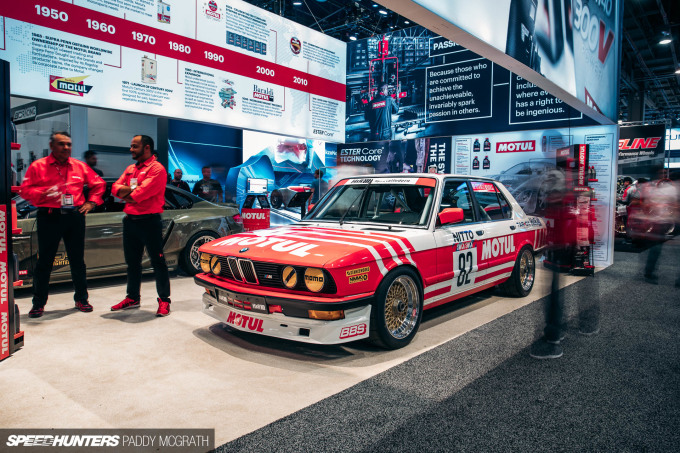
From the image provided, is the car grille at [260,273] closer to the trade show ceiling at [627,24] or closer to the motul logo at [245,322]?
the motul logo at [245,322]

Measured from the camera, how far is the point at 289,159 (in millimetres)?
11195

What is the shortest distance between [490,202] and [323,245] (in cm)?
243

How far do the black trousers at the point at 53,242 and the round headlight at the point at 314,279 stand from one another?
2.58 meters


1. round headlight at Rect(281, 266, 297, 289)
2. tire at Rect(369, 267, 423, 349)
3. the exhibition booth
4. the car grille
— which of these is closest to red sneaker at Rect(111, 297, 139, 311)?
the exhibition booth

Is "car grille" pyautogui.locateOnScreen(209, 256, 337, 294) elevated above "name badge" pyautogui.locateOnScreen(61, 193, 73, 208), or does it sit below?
below

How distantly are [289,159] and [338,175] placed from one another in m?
1.47

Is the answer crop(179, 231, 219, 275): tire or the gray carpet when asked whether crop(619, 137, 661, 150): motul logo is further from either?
crop(179, 231, 219, 275): tire

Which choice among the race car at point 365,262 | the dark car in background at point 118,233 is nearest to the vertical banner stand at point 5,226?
A: the race car at point 365,262

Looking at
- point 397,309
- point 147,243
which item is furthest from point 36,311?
point 397,309

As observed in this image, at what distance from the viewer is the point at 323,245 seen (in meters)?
3.23

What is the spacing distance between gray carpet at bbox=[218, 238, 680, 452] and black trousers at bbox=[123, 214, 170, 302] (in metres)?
2.43

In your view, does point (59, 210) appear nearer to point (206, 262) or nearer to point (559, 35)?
point (206, 262)

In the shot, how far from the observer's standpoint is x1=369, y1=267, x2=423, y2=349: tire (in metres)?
3.17

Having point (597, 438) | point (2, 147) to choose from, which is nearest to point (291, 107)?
point (2, 147)
